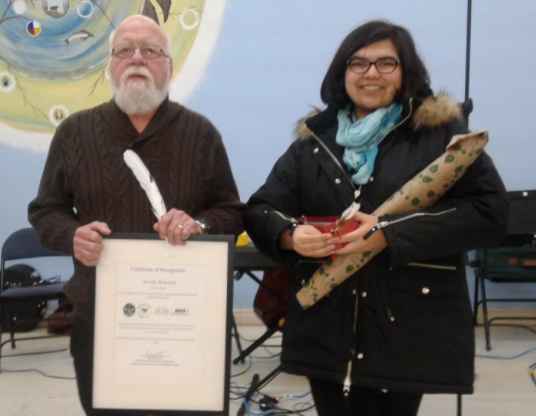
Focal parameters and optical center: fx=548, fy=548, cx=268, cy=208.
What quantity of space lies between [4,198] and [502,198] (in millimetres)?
4210

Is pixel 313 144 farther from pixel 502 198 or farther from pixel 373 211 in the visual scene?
pixel 502 198

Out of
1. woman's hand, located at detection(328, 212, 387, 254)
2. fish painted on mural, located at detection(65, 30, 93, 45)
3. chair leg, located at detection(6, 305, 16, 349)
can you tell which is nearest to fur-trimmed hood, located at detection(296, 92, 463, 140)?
woman's hand, located at detection(328, 212, 387, 254)

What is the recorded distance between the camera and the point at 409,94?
4.65 feet

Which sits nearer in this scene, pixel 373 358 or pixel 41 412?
pixel 373 358

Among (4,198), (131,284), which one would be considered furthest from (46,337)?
(131,284)

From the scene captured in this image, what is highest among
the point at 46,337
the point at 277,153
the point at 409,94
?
the point at 409,94

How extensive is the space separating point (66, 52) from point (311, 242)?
3749 mm

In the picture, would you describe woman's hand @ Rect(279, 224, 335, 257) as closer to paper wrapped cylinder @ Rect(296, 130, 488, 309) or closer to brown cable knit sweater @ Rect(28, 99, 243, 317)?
paper wrapped cylinder @ Rect(296, 130, 488, 309)

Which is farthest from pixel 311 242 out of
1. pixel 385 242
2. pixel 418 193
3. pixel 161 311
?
pixel 161 311

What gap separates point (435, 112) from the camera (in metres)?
1.37

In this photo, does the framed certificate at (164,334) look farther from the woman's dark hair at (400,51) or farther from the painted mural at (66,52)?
the painted mural at (66,52)

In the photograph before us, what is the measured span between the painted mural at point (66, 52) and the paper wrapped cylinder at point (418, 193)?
3.33 m

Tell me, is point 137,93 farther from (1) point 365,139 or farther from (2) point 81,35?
(2) point 81,35

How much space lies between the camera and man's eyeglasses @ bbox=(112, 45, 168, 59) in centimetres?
154
